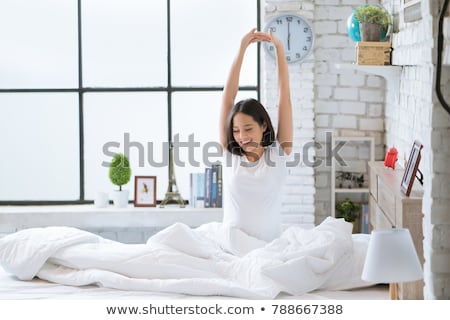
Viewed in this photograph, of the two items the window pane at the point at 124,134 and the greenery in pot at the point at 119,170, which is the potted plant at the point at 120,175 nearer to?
the greenery in pot at the point at 119,170

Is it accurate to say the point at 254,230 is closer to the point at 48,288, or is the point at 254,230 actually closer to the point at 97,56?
the point at 48,288

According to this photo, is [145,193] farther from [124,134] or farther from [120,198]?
[124,134]

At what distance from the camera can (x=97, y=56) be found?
6.44 meters

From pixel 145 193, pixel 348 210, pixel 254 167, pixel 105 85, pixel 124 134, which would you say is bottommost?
pixel 348 210

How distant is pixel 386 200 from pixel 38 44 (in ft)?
10.8

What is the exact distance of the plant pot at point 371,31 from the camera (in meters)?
5.40

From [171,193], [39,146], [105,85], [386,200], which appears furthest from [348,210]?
[39,146]

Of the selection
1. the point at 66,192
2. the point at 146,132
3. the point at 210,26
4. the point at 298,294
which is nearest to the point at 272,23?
the point at 210,26

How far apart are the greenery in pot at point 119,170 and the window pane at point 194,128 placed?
459mm

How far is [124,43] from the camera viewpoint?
6.42 metres

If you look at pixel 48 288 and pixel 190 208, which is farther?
pixel 190 208

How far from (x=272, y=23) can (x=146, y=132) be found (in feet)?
4.35

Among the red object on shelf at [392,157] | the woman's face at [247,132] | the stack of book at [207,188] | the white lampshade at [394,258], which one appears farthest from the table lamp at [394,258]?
the stack of book at [207,188]

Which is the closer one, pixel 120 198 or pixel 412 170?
pixel 412 170
